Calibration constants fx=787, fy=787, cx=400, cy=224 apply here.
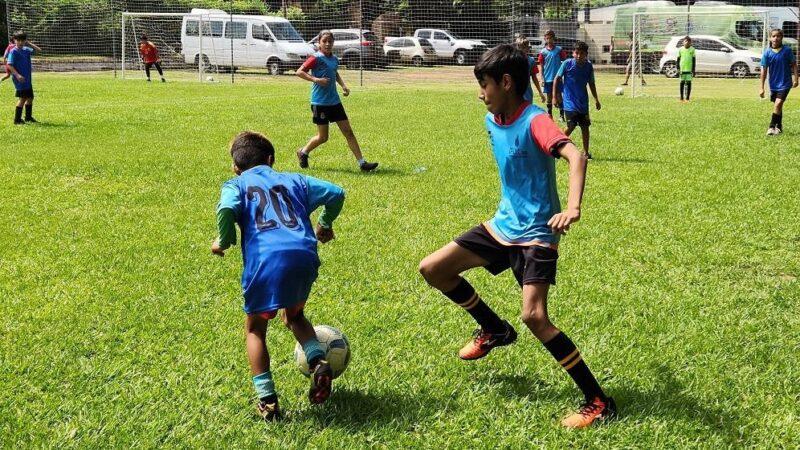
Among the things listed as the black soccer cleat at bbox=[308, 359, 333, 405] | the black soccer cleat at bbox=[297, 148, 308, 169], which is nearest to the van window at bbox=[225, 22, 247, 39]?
the black soccer cleat at bbox=[297, 148, 308, 169]

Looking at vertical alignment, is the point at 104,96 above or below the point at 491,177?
above

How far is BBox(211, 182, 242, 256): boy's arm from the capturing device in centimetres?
352

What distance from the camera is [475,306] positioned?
4305 mm

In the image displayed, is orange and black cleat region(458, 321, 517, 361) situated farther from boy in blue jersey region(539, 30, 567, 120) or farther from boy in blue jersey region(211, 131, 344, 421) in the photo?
boy in blue jersey region(539, 30, 567, 120)

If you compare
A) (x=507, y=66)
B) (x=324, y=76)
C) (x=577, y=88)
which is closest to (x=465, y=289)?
(x=507, y=66)

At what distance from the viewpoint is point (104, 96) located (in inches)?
867

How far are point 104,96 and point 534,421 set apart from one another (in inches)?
820

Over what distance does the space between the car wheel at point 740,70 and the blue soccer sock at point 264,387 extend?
32.6m

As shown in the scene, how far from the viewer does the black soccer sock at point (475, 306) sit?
14.0 feet

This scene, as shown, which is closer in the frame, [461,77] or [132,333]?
[132,333]

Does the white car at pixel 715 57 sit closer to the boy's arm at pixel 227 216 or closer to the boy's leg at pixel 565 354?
the boy's leg at pixel 565 354

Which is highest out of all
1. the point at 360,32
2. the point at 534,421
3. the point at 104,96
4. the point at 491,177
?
the point at 360,32

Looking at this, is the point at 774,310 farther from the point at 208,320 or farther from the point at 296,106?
Answer: the point at 296,106

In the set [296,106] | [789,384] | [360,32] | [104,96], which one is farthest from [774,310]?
[360,32]
